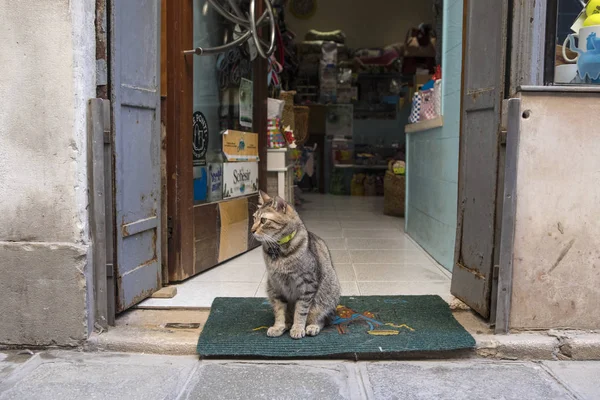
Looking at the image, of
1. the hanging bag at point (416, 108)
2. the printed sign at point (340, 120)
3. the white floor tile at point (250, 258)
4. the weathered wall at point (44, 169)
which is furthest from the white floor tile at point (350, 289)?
the printed sign at point (340, 120)

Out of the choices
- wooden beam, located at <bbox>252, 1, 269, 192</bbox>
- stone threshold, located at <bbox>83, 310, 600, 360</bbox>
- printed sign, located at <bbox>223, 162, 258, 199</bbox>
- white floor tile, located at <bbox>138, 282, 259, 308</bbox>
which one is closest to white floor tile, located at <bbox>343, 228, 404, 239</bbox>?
wooden beam, located at <bbox>252, 1, 269, 192</bbox>

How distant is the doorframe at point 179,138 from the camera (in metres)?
3.24

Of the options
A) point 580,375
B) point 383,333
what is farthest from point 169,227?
point 580,375

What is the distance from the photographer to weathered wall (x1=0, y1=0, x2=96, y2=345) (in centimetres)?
238

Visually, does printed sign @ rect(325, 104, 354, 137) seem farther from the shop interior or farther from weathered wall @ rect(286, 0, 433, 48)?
weathered wall @ rect(286, 0, 433, 48)

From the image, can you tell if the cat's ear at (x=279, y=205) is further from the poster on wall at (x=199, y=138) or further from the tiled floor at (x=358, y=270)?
the poster on wall at (x=199, y=138)

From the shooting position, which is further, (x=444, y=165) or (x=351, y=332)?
(x=444, y=165)

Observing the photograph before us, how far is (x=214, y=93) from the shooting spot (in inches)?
151

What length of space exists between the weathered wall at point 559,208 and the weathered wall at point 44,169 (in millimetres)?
1926

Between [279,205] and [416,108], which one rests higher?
[416,108]

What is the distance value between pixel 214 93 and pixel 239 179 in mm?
646

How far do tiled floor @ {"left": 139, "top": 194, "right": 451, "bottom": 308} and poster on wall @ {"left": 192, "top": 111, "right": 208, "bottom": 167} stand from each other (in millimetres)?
748

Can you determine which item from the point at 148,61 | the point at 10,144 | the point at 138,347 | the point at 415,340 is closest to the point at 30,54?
the point at 10,144

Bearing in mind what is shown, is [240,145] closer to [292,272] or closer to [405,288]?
[405,288]
